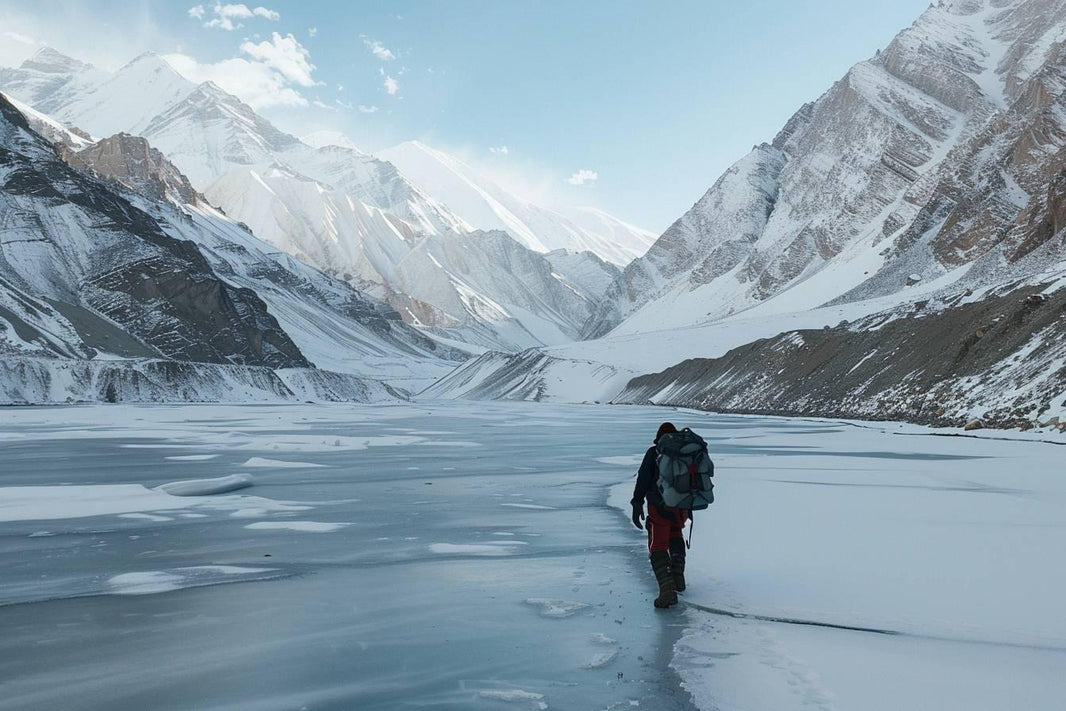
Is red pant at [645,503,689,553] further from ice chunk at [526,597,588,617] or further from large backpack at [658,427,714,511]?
ice chunk at [526,597,588,617]

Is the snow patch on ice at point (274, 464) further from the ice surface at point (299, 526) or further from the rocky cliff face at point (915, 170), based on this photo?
the rocky cliff face at point (915, 170)

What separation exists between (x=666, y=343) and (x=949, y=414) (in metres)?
84.8

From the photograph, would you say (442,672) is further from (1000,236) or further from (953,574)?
(1000,236)

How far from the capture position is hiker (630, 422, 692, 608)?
8.81 metres

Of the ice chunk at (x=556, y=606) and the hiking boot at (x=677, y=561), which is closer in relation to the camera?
the ice chunk at (x=556, y=606)

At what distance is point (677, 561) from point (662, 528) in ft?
1.28

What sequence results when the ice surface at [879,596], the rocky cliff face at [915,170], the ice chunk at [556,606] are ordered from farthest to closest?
the rocky cliff face at [915,170] < the ice chunk at [556,606] < the ice surface at [879,596]

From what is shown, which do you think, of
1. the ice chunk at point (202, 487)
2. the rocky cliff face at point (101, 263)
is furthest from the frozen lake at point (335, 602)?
the rocky cliff face at point (101, 263)

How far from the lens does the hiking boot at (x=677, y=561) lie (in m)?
9.08

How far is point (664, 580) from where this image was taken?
873 cm

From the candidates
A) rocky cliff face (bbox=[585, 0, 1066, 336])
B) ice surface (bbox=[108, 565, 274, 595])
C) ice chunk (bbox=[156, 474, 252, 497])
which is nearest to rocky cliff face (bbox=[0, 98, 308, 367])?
rocky cliff face (bbox=[585, 0, 1066, 336])

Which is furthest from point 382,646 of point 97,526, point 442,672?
point 97,526

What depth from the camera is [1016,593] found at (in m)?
8.18

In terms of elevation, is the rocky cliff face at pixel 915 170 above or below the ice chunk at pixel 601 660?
above
